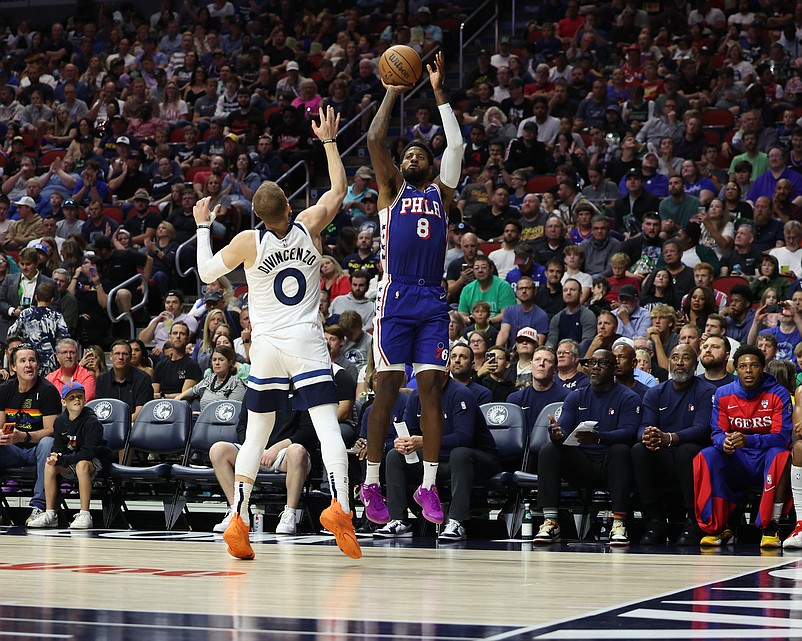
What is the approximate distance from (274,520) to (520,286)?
3.35 meters

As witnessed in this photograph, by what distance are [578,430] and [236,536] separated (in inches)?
108

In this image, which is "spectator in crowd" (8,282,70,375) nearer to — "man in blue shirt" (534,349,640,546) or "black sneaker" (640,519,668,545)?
"man in blue shirt" (534,349,640,546)

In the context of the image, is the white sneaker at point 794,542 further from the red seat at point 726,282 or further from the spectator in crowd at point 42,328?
the spectator in crowd at point 42,328

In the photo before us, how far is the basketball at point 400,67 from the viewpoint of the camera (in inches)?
280

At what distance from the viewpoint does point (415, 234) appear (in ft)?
23.4

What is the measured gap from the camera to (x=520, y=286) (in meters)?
11.5

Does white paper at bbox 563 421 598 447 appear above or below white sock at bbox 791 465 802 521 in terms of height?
above

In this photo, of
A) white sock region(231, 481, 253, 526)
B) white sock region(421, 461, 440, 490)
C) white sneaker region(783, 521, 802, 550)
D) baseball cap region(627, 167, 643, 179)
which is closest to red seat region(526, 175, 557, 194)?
baseball cap region(627, 167, 643, 179)

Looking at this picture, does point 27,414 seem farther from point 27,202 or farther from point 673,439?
point 27,202

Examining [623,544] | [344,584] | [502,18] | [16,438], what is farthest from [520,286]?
[502,18]

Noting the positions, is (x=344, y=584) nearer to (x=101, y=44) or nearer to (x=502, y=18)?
(x=502, y=18)

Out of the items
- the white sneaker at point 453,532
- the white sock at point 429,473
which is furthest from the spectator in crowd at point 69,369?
the white sock at point 429,473

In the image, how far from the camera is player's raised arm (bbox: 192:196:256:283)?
670 centimetres

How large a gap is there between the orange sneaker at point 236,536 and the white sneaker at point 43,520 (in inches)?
138
